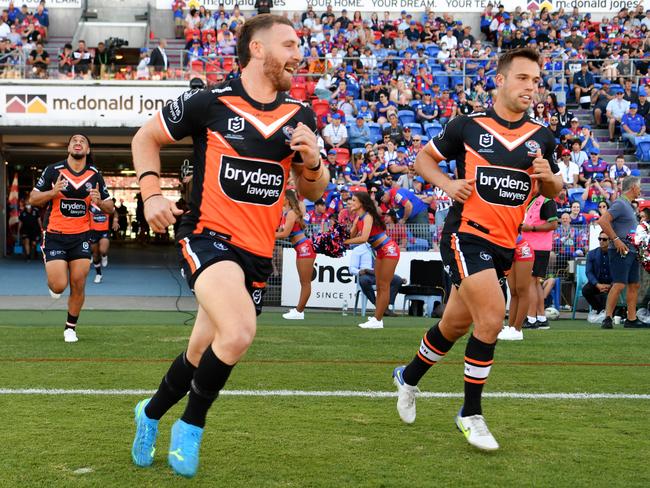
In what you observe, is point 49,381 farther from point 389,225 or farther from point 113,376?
point 389,225

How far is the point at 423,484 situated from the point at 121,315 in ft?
35.0

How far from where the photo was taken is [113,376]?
25.0 feet

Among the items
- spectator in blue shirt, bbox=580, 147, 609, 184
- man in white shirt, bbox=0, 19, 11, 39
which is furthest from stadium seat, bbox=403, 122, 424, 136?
man in white shirt, bbox=0, 19, 11, 39

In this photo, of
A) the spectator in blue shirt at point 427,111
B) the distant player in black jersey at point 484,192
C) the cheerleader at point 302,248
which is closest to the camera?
the distant player in black jersey at point 484,192

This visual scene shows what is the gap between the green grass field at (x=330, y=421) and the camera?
451 centimetres

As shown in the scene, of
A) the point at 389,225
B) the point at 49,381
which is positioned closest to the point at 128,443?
the point at 49,381

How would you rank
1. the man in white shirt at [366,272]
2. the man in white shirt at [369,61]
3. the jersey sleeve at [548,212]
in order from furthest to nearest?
the man in white shirt at [369,61]
the man in white shirt at [366,272]
the jersey sleeve at [548,212]

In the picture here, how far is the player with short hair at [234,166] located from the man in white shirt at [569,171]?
1543 cm

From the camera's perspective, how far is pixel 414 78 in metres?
23.3

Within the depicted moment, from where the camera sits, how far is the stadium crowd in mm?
18375

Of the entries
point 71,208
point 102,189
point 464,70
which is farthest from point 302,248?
point 464,70

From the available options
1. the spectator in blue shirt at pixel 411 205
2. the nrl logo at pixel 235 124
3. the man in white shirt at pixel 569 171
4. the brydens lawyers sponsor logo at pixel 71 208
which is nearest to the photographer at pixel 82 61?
→ the spectator in blue shirt at pixel 411 205

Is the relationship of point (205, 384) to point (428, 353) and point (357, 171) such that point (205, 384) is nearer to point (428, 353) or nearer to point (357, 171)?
point (428, 353)

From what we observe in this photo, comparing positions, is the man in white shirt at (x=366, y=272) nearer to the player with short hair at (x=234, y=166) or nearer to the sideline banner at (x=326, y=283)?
A: the sideline banner at (x=326, y=283)
